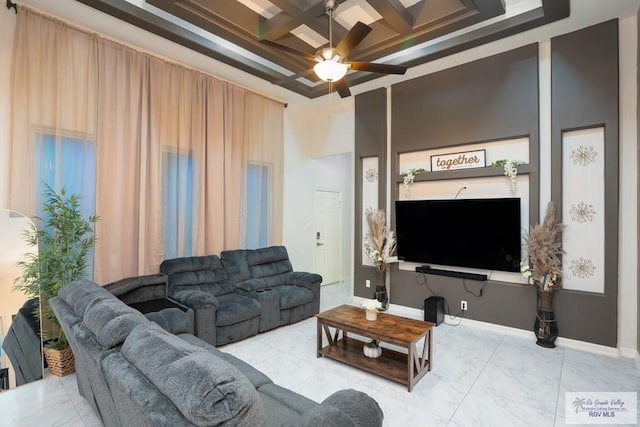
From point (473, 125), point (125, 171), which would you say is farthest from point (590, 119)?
point (125, 171)

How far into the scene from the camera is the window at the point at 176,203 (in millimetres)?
4129

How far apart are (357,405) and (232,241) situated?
394 cm

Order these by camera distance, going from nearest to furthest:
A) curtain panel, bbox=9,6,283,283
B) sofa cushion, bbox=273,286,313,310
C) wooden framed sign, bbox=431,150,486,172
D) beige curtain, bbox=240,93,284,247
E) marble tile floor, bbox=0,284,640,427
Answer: marble tile floor, bbox=0,284,640,427 < curtain panel, bbox=9,6,283,283 < sofa cushion, bbox=273,286,313,310 < wooden framed sign, bbox=431,150,486,172 < beige curtain, bbox=240,93,284,247

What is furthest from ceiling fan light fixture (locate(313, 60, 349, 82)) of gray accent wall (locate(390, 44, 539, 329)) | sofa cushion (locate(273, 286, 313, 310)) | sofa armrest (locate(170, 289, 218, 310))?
sofa cushion (locate(273, 286, 313, 310))

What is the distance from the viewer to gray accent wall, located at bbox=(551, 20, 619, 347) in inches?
135

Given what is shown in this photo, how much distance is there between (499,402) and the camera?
257 centimetres

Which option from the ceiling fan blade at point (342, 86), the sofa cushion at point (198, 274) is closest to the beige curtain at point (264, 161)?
the sofa cushion at point (198, 274)

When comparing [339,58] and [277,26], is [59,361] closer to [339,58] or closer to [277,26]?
[339,58]

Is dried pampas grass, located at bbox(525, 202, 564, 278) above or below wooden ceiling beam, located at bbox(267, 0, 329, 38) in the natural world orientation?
below

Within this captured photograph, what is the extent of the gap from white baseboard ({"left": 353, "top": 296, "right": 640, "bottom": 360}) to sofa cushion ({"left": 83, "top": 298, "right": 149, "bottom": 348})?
4055mm

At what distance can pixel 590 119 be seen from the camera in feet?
11.5

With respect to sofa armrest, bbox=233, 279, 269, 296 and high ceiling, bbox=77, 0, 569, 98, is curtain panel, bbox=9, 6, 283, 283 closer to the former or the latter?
high ceiling, bbox=77, 0, 569, 98

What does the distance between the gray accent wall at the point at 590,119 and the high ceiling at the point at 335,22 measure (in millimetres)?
552

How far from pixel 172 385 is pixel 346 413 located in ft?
2.14
